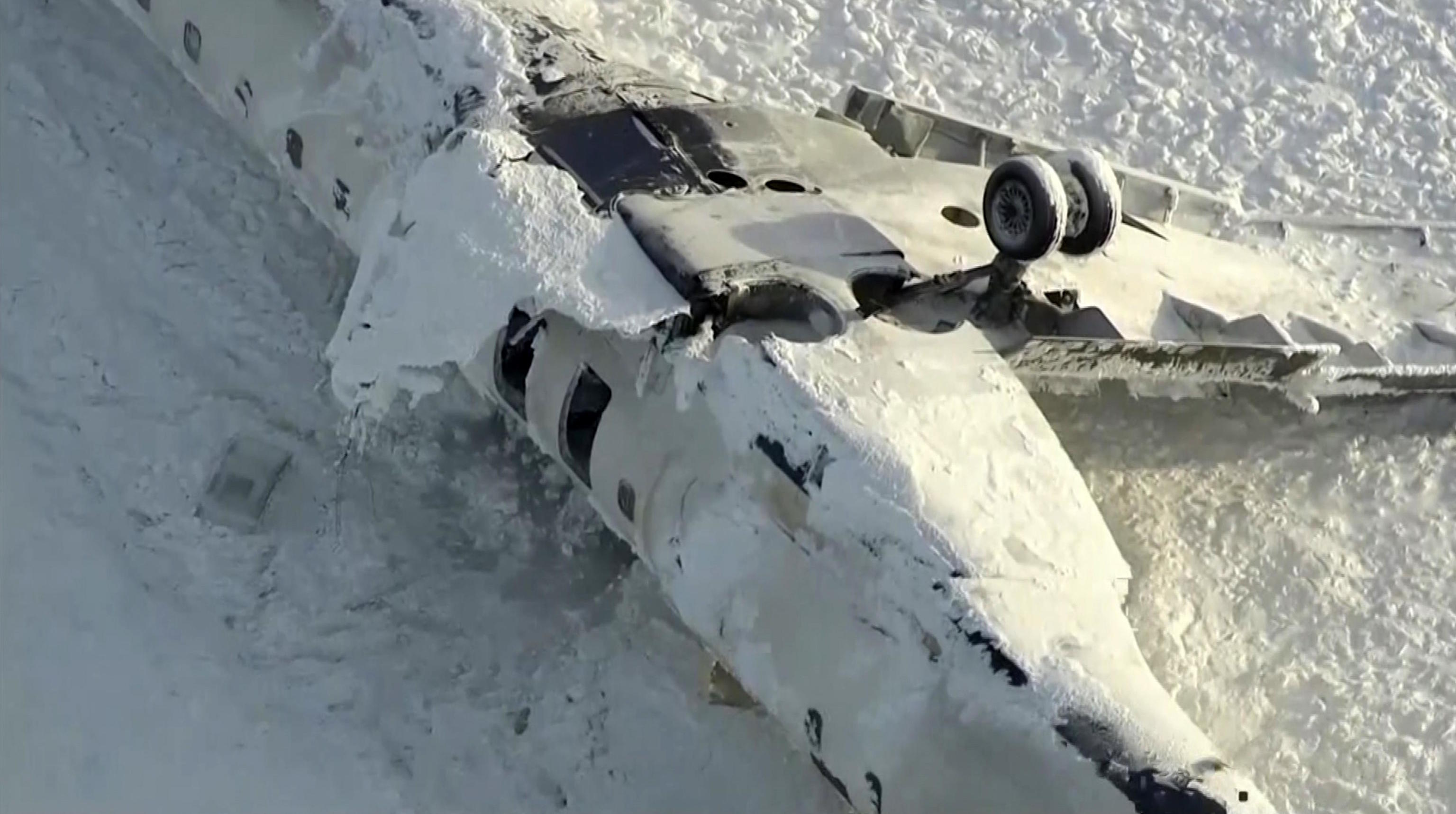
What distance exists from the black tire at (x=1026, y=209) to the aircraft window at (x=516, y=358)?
969 mm

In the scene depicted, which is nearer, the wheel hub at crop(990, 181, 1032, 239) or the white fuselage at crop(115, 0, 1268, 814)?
the white fuselage at crop(115, 0, 1268, 814)

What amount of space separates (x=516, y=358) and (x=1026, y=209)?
113 cm

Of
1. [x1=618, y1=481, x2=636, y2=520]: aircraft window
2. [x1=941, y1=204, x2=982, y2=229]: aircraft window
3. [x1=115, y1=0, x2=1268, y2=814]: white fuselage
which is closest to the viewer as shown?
[x1=115, y1=0, x2=1268, y2=814]: white fuselage

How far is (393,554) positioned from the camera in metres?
3.61

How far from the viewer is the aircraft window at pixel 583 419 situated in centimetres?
321

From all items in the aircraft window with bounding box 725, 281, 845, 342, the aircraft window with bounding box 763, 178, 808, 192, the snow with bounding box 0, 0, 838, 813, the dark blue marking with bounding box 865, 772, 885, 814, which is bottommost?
the snow with bounding box 0, 0, 838, 813

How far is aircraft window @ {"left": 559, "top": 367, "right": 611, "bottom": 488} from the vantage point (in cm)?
321

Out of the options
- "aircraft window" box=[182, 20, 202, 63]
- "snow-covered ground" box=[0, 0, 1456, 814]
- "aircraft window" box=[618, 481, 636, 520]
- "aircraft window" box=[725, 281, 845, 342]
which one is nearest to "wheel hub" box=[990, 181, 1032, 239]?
"aircraft window" box=[725, 281, 845, 342]

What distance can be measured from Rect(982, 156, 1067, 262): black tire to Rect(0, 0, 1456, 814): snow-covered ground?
3.19 feet

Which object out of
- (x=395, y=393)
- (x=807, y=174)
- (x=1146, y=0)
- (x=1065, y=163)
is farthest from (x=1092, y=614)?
(x=1146, y=0)

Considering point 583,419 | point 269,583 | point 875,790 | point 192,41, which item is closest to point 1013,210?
point 583,419

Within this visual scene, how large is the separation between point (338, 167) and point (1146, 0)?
2.90 meters

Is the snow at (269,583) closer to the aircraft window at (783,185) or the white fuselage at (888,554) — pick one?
the white fuselage at (888,554)

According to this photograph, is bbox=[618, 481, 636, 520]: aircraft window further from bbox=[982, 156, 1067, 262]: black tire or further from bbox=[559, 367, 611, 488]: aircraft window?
bbox=[982, 156, 1067, 262]: black tire
